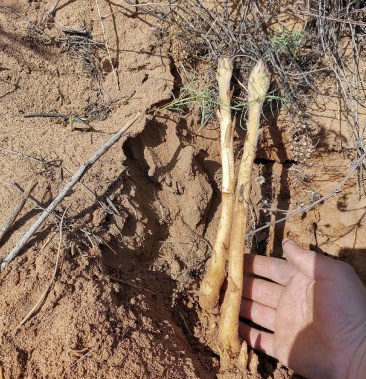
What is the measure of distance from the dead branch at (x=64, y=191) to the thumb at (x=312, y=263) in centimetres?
114

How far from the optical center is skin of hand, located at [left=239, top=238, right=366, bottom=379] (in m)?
2.01

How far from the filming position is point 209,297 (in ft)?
6.77

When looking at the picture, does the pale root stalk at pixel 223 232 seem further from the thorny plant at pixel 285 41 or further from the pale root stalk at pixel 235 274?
the thorny plant at pixel 285 41

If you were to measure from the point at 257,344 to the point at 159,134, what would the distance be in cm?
134

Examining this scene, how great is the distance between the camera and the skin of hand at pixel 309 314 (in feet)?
6.61

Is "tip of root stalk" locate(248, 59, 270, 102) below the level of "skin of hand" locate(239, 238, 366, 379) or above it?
above

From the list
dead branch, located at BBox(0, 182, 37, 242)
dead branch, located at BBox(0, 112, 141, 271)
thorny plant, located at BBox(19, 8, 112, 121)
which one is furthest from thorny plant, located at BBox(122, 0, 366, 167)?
dead branch, located at BBox(0, 182, 37, 242)

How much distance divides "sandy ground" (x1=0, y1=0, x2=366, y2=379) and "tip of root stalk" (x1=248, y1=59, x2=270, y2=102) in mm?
374

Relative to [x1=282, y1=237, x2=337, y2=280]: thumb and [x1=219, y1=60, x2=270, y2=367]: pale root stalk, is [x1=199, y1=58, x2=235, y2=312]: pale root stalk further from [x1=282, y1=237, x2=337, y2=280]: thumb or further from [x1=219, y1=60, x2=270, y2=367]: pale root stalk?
[x1=282, y1=237, x2=337, y2=280]: thumb

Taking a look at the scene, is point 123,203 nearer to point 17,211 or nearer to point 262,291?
point 17,211

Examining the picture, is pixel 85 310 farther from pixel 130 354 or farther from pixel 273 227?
pixel 273 227

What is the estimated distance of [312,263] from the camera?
2109 millimetres

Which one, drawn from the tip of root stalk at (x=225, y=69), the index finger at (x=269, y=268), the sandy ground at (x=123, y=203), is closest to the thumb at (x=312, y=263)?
the index finger at (x=269, y=268)

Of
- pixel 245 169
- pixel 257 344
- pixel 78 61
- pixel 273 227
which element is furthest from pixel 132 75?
pixel 257 344
